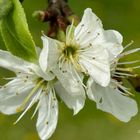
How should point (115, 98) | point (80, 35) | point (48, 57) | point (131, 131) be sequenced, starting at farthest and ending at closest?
point (131, 131) < point (115, 98) < point (80, 35) < point (48, 57)

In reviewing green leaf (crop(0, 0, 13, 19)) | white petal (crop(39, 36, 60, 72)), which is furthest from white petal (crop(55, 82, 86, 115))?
green leaf (crop(0, 0, 13, 19))

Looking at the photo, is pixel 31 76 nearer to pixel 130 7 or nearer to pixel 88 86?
pixel 88 86

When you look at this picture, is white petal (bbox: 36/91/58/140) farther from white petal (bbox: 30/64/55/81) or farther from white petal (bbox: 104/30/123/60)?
white petal (bbox: 104/30/123/60)

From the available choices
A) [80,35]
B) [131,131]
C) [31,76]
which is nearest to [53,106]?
[31,76]

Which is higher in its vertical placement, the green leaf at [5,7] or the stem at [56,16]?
the green leaf at [5,7]

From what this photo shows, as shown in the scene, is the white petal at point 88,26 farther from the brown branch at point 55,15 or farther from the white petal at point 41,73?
the white petal at point 41,73

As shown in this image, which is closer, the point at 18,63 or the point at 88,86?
the point at 88,86

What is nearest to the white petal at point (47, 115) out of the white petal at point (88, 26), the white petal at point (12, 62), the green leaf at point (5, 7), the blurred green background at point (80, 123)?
the white petal at point (12, 62)

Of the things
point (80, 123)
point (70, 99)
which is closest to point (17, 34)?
point (70, 99)
